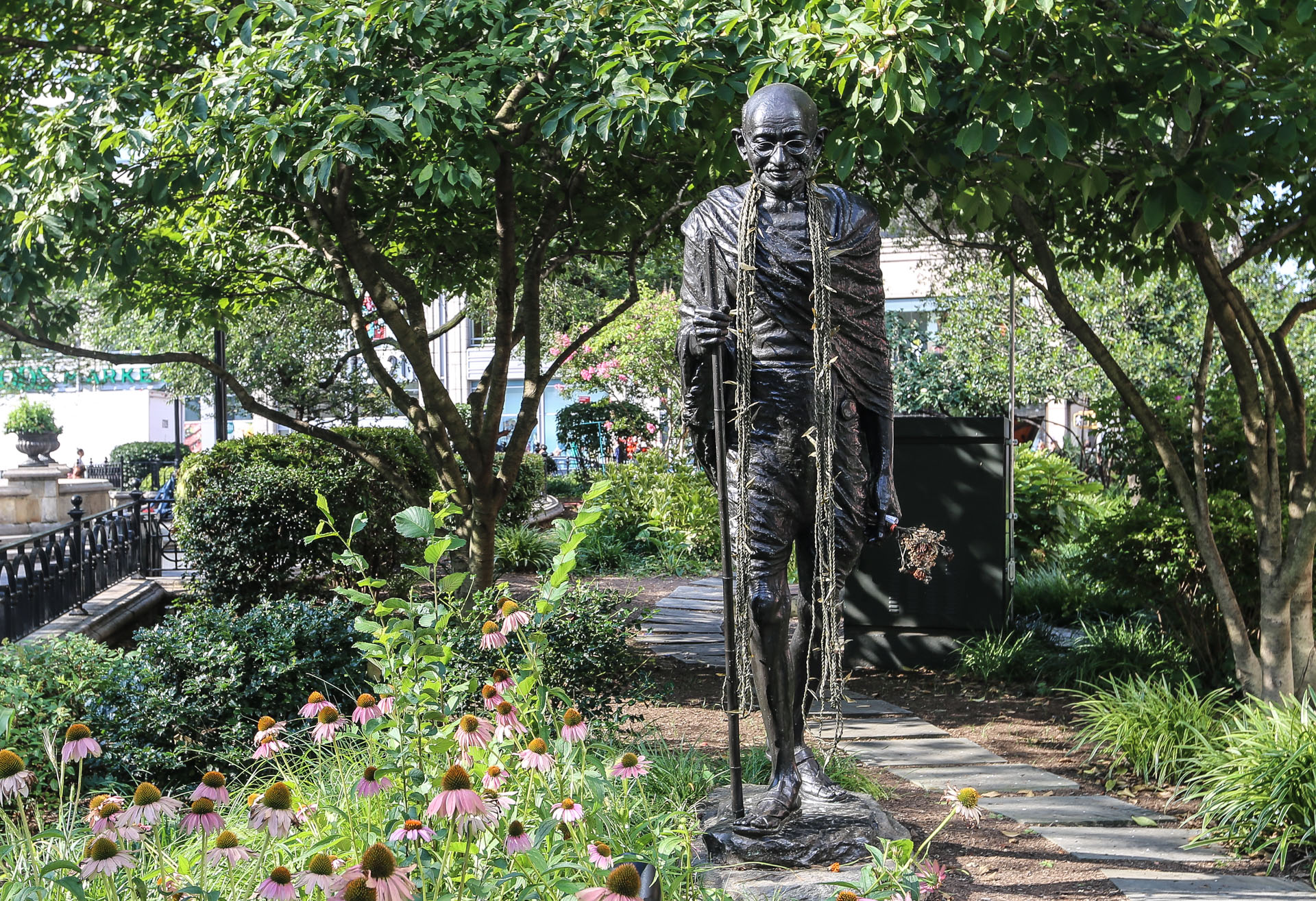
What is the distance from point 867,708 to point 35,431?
75.4ft

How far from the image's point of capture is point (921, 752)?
20.9 ft

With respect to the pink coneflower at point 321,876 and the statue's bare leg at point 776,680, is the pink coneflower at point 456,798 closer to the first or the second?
the pink coneflower at point 321,876

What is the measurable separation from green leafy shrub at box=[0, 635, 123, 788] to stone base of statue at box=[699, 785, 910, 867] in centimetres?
354

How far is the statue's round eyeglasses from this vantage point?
402 centimetres

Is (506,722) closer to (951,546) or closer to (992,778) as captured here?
(992,778)

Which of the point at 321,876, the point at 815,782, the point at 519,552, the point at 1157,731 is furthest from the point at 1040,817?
the point at 519,552

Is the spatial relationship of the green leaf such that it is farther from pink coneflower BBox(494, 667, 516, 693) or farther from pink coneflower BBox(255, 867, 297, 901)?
pink coneflower BBox(255, 867, 297, 901)

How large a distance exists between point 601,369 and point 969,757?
18.1 m

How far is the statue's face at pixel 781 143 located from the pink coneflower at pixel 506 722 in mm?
2205

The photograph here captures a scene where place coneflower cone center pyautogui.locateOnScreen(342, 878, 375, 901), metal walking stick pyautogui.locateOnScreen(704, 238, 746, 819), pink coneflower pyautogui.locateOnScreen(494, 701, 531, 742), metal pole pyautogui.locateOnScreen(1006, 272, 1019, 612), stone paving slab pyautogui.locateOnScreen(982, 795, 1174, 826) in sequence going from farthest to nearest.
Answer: metal pole pyautogui.locateOnScreen(1006, 272, 1019, 612), stone paving slab pyautogui.locateOnScreen(982, 795, 1174, 826), metal walking stick pyautogui.locateOnScreen(704, 238, 746, 819), pink coneflower pyautogui.locateOnScreen(494, 701, 531, 742), coneflower cone center pyautogui.locateOnScreen(342, 878, 375, 901)

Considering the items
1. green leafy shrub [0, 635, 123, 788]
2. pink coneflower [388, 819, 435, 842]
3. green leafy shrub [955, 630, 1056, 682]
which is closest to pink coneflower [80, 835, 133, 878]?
pink coneflower [388, 819, 435, 842]

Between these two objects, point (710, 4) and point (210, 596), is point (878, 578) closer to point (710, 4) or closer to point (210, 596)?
point (710, 4)

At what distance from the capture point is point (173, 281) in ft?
28.7

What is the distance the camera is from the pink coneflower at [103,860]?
80.5 inches
